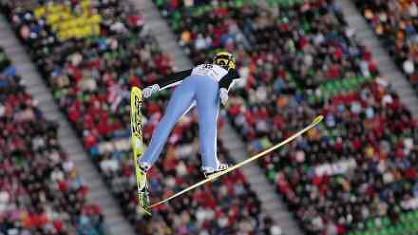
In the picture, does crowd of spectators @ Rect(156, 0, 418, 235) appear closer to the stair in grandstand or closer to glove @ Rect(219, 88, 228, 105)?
the stair in grandstand

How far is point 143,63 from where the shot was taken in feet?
88.4

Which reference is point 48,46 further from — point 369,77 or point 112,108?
point 369,77

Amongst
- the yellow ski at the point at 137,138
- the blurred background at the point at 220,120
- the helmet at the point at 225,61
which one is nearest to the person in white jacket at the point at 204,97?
the helmet at the point at 225,61

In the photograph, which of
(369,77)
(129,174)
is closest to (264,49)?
(369,77)

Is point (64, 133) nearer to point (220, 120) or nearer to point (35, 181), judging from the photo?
point (35, 181)

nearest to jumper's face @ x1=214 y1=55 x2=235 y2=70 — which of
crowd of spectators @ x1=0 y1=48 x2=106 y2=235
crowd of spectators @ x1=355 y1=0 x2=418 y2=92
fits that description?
crowd of spectators @ x1=0 y1=48 x2=106 y2=235

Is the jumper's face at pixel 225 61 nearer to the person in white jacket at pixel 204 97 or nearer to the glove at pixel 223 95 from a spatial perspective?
the person in white jacket at pixel 204 97

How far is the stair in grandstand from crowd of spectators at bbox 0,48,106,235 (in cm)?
35

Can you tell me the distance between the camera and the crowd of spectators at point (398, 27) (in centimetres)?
2939

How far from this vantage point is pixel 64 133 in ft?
86.2

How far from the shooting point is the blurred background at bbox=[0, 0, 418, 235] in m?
24.9

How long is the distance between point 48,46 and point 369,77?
296 inches

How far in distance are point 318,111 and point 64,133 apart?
573 centimetres

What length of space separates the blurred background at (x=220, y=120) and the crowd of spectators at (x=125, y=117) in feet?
0.09
